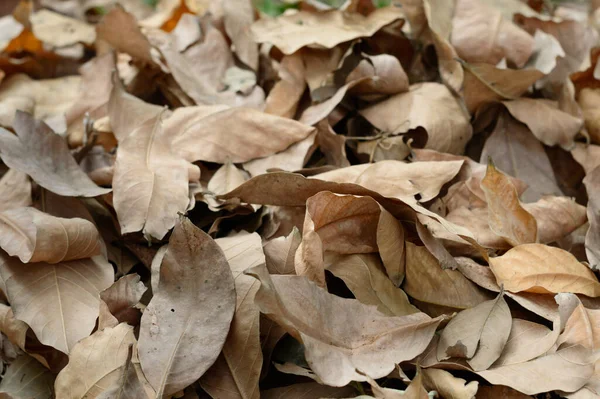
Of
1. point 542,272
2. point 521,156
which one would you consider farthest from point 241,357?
point 521,156

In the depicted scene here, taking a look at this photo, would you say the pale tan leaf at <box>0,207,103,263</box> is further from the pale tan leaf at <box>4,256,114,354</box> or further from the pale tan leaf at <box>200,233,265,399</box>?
the pale tan leaf at <box>200,233,265,399</box>

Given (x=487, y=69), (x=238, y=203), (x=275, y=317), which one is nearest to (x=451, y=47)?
(x=487, y=69)

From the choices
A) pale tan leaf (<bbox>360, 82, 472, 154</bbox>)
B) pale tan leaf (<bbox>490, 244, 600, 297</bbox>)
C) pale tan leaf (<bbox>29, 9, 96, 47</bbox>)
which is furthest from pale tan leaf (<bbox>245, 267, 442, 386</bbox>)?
pale tan leaf (<bbox>29, 9, 96, 47</bbox>)

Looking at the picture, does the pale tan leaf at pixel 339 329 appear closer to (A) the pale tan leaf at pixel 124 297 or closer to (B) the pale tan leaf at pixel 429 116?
(A) the pale tan leaf at pixel 124 297

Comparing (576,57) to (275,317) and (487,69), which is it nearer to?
(487,69)

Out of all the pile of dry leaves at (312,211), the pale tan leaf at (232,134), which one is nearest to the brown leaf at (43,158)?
the pile of dry leaves at (312,211)

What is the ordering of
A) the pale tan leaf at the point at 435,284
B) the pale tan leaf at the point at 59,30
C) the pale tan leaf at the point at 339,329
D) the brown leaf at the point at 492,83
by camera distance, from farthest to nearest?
1. the pale tan leaf at the point at 59,30
2. the brown leaf at the point at 492,83
3. the pale tan leaf at the point at 435,284
4. the pale tan leaf at the point at 339,329
